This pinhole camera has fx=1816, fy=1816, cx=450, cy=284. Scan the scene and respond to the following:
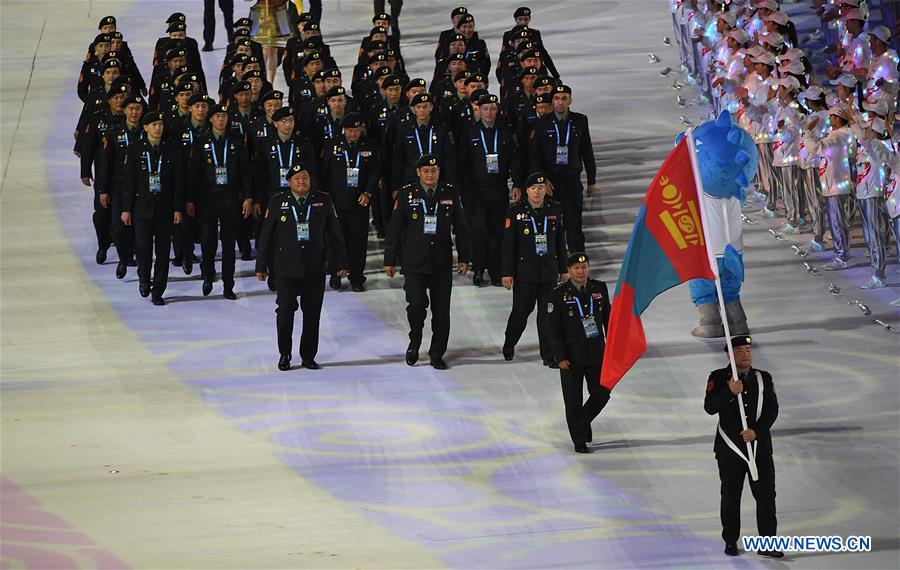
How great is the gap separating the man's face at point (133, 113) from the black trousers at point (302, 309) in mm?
3306

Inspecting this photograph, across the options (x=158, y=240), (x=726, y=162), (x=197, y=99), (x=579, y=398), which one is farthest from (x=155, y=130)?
(x=579, y=398)

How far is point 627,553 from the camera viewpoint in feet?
38.8

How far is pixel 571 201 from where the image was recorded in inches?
691

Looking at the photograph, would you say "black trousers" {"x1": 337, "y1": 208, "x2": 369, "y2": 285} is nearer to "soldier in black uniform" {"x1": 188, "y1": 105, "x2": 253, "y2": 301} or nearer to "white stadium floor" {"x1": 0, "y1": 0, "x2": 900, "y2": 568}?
"white stadium floor" {"x1": 0, "y1": 0, "x2": 900, "y2": 568}

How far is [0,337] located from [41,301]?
43.5 inches

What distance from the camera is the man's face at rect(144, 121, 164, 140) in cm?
1719

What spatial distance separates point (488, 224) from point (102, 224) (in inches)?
163

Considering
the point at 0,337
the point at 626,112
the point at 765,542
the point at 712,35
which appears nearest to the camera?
the point at 765,542

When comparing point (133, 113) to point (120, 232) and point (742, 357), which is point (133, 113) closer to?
point (120, 232)

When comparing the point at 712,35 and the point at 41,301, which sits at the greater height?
the point at 712,35

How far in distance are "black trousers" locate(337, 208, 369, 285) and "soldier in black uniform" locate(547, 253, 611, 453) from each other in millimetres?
4248

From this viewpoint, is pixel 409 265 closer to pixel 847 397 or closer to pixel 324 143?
pixel 324 143

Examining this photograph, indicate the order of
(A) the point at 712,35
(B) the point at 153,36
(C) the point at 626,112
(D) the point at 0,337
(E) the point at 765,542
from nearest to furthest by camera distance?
(E) the point at 765,542 < (D) the point at 0,337 < (A) the point at 712,35 < (C) the point at 626,112 < (B) the point at 153,36

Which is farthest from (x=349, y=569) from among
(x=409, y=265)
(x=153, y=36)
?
(x=153, y=36)
